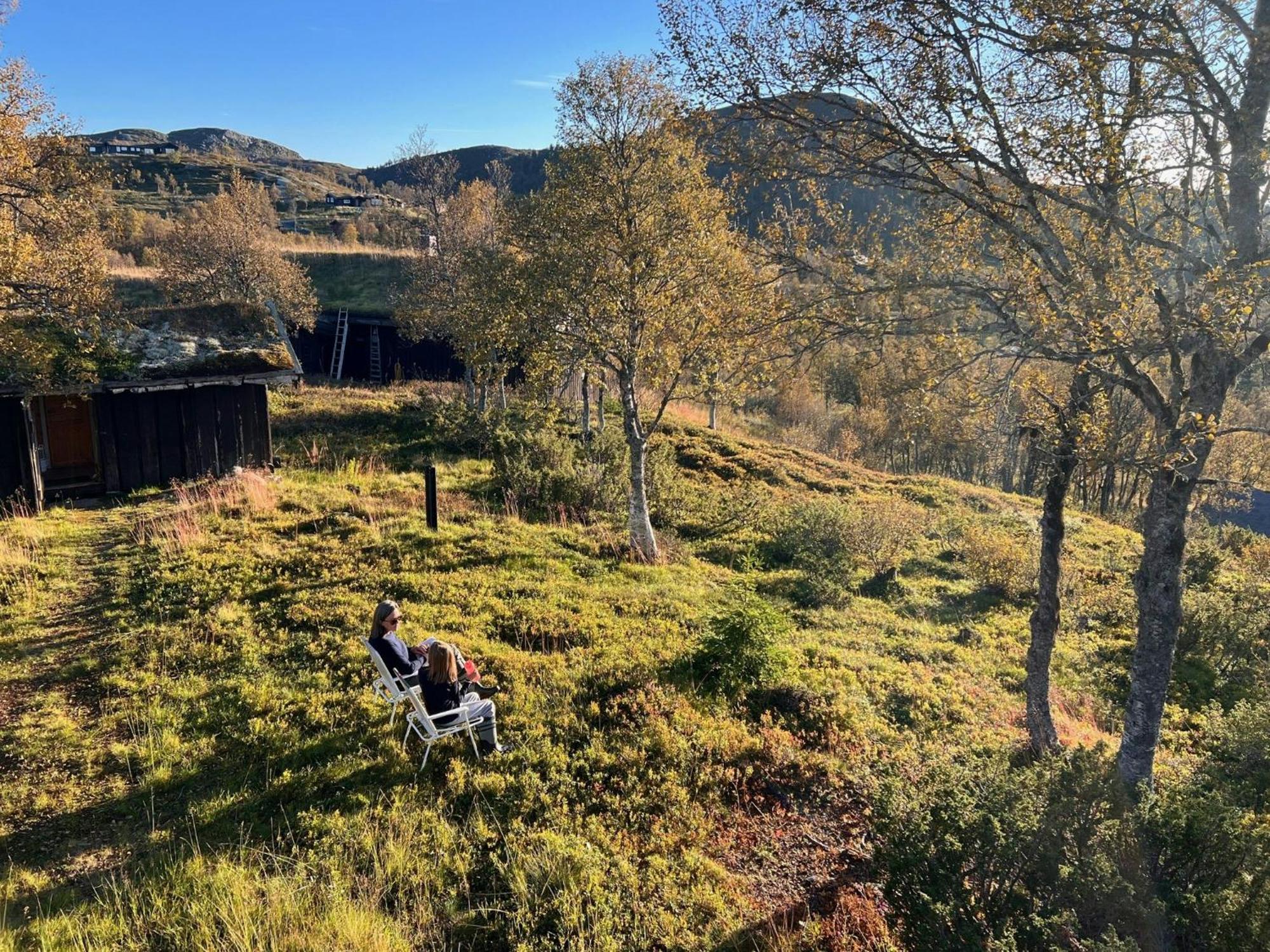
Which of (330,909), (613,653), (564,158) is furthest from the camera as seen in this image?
(564,158)

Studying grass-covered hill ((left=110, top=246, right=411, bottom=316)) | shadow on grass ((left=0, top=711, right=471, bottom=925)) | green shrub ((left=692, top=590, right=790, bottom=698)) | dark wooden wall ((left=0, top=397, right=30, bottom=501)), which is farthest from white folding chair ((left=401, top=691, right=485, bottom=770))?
grass-covered hill ((left=110, top=246, right=411, bottom=316))

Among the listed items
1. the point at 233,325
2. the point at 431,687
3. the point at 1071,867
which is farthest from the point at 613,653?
the point at 233,325

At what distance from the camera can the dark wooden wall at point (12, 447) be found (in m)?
12.9

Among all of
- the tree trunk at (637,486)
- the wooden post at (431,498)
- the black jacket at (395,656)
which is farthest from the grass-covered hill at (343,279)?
the black jacket at (395,656)

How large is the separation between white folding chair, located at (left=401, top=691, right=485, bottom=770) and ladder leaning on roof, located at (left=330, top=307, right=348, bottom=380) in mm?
30762

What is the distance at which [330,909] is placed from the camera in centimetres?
445

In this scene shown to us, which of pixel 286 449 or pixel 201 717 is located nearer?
pixel 201 717

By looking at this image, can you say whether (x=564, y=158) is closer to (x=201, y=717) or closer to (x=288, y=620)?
(x=288, y=620)

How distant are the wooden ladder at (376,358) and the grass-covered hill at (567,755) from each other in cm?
1977

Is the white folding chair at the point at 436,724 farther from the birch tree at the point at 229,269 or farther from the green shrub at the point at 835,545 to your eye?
the birch tree at the point at 229,269

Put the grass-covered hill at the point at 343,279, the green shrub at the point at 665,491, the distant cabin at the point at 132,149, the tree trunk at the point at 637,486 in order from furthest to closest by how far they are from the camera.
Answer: the distant cabin at the point at 132,149 → the grass-covered hill at the point at 343,279 → the green shrub at the point at 665,491 → the tree trunk at the point at 637,486

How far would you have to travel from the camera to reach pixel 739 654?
26.9 ft

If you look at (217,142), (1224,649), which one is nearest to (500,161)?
(217,142)

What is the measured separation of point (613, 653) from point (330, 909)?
4565 mm
